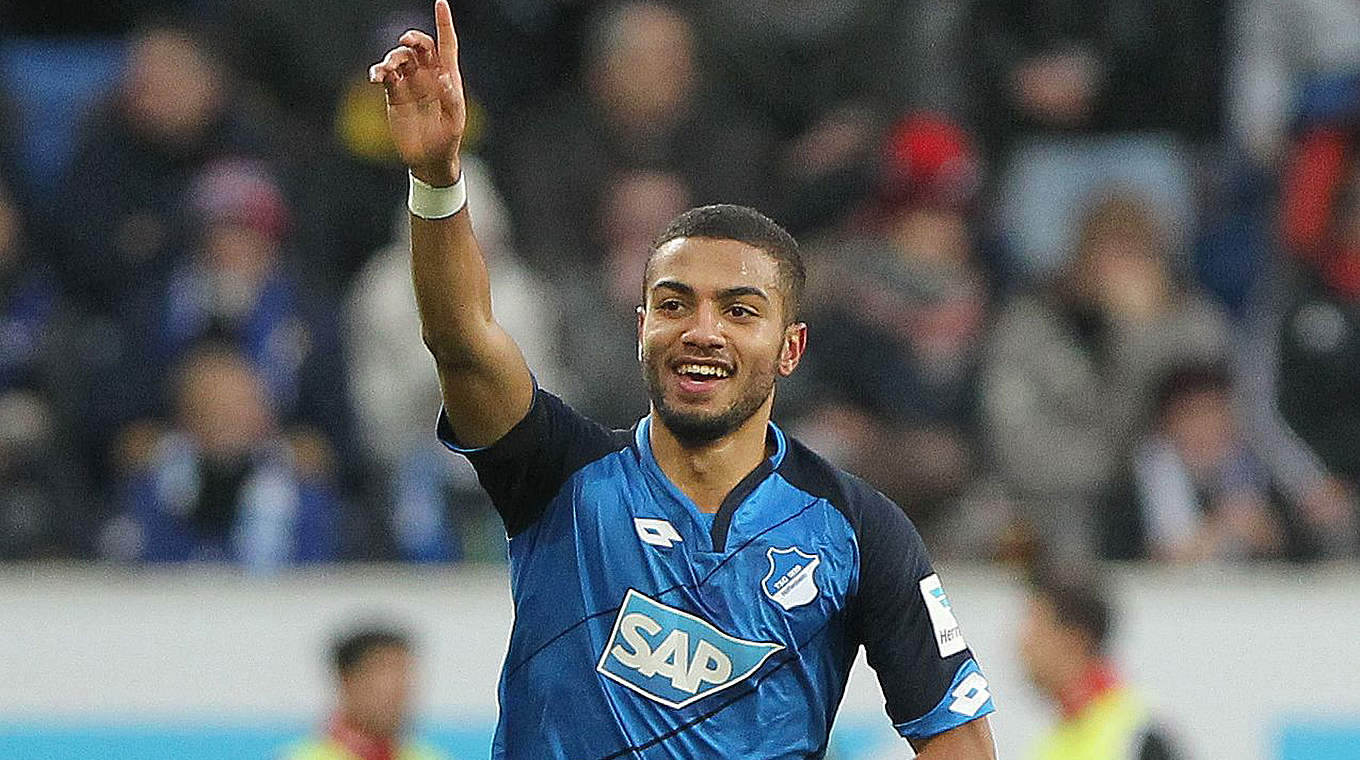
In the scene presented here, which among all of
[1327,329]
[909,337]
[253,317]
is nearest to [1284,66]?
[1327,329]

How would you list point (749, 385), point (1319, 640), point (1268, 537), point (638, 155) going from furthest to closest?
point (638, 155) → point (1268, 537) → point (1319, 640) → point (749, 385)

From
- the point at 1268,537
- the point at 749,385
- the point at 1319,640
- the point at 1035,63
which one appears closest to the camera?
the point at 749,385

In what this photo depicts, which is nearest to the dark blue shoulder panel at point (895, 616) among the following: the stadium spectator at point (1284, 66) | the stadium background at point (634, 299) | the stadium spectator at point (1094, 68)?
the stadium background at point (634, 299)

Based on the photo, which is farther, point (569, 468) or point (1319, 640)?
point (1319, 640)

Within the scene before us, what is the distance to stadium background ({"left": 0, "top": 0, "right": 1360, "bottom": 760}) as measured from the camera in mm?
8398

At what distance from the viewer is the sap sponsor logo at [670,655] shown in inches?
165

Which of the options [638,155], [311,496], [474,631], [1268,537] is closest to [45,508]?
[311,496]

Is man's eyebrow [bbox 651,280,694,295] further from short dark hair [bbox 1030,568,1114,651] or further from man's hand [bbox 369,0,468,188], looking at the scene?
short dark hair [bbox 1030,568,1114,651]

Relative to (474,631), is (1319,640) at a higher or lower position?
lower

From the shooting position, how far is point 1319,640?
27.6 feet

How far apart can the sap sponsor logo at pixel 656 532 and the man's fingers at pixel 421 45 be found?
863 mm

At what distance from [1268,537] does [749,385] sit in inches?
204

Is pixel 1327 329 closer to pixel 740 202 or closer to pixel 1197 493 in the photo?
pixel 1197 493

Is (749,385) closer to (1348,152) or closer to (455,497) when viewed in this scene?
(455,497)
